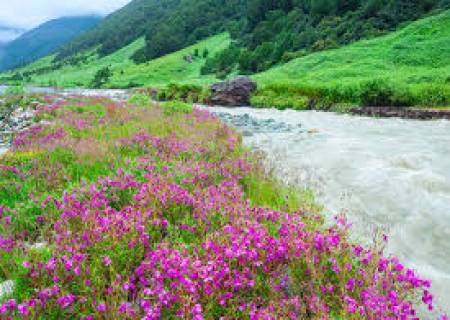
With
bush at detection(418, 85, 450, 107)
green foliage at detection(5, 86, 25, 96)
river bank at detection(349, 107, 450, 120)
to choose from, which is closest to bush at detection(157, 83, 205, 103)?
green foliage at detection(5, 86, 25, 96)

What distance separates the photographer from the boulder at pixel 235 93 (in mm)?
30125

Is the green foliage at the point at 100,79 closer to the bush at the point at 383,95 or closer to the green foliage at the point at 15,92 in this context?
the green foliage at the point at 15,92

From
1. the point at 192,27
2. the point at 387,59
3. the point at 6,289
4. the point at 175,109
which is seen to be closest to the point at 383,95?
the point at 175,109

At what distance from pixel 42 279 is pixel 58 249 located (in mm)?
385

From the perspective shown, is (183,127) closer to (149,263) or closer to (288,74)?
(149,263)

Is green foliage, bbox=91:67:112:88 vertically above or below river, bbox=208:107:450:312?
above

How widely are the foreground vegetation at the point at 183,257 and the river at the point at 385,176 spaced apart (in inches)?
31.6

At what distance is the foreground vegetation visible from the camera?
2967 millimetres

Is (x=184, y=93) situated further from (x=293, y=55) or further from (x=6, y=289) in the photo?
(x=6, y=289)

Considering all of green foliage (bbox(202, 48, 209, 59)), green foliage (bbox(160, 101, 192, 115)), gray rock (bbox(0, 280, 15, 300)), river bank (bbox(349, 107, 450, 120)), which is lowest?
river bank (bbox(349, 107, 450, 120))

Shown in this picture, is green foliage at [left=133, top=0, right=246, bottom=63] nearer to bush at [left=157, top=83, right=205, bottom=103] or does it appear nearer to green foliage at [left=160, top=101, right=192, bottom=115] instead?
bush at [left=157, top=83, right=205, bottom=103]

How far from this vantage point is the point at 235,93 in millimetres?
30250

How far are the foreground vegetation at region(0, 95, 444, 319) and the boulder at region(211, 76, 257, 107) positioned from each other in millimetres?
24447

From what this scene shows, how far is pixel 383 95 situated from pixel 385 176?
1412 cm
